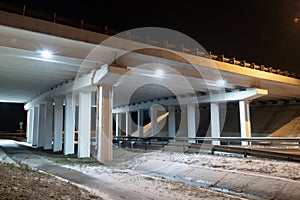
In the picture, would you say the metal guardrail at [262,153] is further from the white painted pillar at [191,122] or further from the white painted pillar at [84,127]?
the white painted pillar at [191,122]

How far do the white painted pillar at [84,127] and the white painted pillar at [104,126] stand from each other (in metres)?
3.66

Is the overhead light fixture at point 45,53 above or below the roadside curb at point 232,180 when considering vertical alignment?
above

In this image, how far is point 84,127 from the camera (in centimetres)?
1898

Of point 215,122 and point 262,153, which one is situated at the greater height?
point 215,122

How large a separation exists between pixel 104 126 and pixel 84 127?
4.48 metres

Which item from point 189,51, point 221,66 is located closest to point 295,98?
point 221,66

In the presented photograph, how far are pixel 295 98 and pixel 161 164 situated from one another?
89.5ft

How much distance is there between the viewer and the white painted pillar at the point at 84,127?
1842 cm

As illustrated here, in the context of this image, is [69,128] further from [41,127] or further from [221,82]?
[221,82]

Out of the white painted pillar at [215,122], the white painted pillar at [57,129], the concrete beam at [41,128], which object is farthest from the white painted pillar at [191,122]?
the concrete beam at [41,128]

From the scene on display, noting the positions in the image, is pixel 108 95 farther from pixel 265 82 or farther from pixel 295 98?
pixel 295 98

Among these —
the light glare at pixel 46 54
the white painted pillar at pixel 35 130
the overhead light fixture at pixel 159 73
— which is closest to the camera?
the light glare at pixel 46 54


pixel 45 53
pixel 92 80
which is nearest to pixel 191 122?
pixel 92 80

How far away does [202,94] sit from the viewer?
28.5 meters
